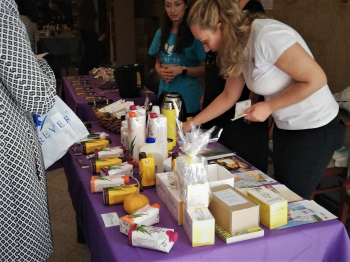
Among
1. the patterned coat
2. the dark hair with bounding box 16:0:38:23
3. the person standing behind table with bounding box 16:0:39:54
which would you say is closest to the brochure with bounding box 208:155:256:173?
the patterned coat

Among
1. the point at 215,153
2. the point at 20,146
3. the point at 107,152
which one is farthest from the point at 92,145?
the point at 215,153

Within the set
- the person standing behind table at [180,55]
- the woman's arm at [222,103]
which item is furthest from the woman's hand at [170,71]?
the woman's arm at [222,103]

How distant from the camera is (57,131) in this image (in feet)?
5.96

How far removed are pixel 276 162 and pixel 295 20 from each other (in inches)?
75.4

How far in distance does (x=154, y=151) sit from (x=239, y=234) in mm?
557

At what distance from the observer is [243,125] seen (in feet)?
7.82

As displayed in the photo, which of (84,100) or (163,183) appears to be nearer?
(163,183)

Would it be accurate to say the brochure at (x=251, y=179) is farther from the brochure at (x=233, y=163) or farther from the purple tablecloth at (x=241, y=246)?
the purple tablecloth at (x=241, y=246)

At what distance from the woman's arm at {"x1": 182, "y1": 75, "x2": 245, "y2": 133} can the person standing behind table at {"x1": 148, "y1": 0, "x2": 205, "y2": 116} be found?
29.5 inches

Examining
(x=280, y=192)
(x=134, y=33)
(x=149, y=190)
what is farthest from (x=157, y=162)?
(x=134, y=33)

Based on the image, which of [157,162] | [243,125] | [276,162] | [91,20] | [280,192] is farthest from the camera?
[91,20]

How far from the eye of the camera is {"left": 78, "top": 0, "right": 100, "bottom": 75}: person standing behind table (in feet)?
18.9

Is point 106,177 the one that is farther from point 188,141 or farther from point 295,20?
point 295,20

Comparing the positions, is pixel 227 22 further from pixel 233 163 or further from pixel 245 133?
Result: pixel 245 133
